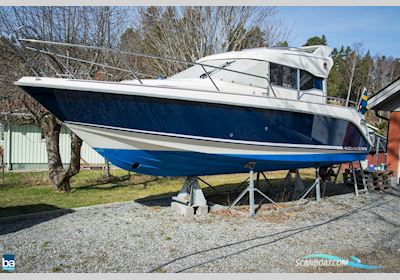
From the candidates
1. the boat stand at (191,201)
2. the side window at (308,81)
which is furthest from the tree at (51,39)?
the side window at (308,81)

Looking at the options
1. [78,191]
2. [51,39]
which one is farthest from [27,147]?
[51,39]

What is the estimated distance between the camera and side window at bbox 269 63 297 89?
27.9 feet

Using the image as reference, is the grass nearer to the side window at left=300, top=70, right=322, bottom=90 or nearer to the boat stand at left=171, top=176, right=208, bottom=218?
the boat stand at left=171, top=176, right=208, bottom=218

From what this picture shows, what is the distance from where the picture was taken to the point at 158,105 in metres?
6.99

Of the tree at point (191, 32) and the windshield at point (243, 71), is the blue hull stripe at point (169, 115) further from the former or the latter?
the tree at point (191, 32)

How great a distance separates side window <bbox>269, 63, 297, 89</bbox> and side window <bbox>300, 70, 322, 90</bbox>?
0.92ft

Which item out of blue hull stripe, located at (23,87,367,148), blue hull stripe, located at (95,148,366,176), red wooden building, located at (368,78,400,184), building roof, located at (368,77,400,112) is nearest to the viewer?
blue hull stripe, located at (23,87,367,148)

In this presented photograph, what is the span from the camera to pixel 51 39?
11125 mm

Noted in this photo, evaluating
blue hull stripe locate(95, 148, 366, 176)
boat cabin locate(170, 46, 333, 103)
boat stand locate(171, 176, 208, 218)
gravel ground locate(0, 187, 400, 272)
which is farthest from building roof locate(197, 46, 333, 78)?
gravel ground locate(0, 187, 400, 272)

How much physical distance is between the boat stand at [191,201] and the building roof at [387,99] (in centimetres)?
792

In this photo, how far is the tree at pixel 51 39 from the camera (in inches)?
421

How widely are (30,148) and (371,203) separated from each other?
1495cm

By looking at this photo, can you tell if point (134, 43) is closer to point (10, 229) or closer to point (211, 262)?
point (10, 229)

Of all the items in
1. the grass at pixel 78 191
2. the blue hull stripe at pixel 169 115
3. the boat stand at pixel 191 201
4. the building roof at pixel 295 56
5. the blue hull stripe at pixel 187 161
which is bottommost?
the grass at pixel 78 191
